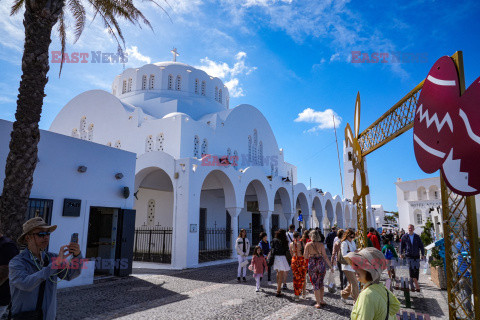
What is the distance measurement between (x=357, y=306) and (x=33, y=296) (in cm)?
274

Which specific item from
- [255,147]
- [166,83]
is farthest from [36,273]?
[166,83]

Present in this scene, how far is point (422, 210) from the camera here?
106ft

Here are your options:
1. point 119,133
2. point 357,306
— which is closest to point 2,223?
point 357,306

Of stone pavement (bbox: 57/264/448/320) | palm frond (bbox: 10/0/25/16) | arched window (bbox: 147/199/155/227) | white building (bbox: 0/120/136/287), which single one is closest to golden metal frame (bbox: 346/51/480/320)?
stone pavement (bbox: 57/264/448/320)

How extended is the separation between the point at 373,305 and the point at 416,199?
3614 centimetres

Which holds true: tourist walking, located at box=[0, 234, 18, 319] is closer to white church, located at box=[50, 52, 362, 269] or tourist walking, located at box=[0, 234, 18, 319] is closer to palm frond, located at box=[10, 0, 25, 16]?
palm frond, located at box=[10, 0, 25, 16]

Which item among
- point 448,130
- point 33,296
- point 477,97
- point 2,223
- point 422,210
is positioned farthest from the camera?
point 422,210

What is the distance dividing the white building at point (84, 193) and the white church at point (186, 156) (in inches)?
102

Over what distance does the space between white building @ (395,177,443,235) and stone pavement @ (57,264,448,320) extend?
87.3 ft

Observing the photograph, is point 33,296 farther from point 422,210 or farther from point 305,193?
point 422,210

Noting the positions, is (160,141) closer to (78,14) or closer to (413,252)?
(78,14)

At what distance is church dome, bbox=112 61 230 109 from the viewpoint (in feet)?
70.2

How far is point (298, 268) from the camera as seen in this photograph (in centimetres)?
708

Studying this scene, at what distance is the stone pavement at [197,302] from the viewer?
5.78m
